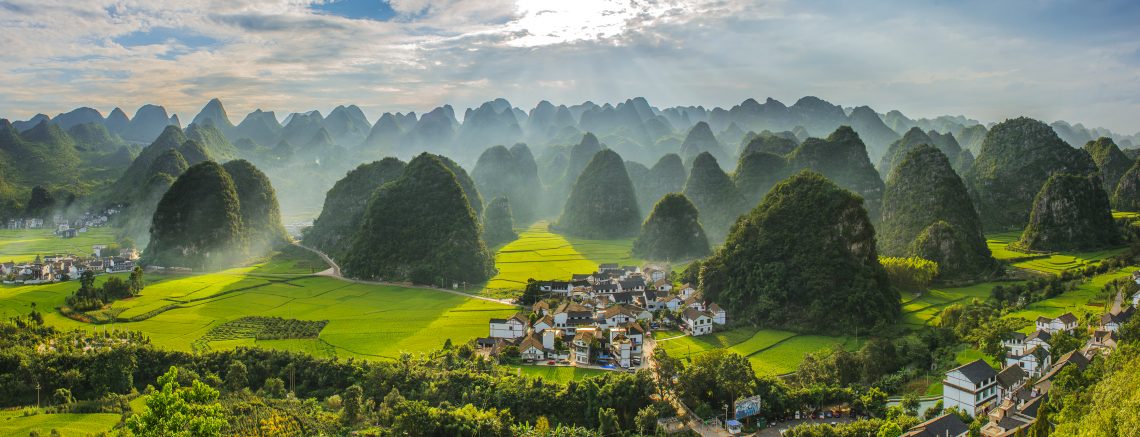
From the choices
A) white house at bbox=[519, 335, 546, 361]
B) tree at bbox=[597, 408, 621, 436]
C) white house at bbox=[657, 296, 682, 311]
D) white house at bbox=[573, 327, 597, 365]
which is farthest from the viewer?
white house at bbox=[657, 296, 682, 311]

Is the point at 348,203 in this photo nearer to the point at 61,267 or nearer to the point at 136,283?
the point at 61,267

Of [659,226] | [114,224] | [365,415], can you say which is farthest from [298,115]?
[365,415]

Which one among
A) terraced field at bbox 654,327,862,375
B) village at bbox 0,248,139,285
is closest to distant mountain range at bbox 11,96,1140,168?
village at bbox 0,248,139,285

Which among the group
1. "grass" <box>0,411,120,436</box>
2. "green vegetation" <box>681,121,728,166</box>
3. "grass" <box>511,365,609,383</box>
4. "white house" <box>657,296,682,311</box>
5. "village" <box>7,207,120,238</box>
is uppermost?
"green vegetation" <box>681,121,728,166</box>

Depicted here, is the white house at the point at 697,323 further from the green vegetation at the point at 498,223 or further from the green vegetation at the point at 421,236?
the green vegetation at the point at 498,223

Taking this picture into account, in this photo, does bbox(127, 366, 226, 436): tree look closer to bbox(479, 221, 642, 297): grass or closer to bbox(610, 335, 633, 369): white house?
bbox(610, 335, 633, 369): white house

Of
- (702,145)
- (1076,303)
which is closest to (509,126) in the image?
(702,145)
